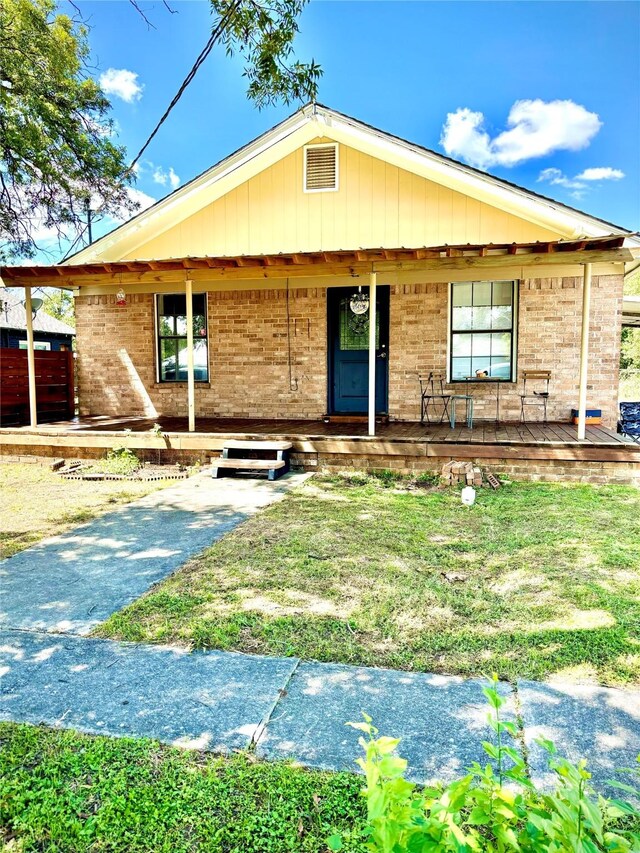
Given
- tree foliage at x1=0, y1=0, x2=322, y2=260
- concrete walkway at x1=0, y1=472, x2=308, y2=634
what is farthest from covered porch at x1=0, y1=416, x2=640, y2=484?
tree foliage at x1=0, y1=0, x2=322, y2=260

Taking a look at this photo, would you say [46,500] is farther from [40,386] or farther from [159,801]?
[159,801]

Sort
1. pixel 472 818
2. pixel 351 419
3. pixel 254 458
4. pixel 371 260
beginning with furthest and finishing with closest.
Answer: pixel 351 419 < pixel 254 458 < pixel 371 260 < pixel 472 818

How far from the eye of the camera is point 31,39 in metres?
8.88

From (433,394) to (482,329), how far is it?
133 centimetres

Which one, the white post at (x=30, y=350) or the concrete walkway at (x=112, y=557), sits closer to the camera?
the concrete walkway at (x=112, y=557)

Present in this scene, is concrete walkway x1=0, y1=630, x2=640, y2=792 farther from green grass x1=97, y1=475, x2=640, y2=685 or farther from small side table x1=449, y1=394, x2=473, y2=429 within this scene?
small side table x1=449, y1=394, x2=473, y2=429

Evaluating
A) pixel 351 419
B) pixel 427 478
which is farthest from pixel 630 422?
pixel 351 419

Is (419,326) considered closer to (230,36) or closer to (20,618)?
(230,36)

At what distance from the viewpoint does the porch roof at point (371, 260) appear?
681cm

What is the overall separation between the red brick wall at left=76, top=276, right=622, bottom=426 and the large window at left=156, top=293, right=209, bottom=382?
157 millimetres

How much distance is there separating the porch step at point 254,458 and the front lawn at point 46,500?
2.71ft

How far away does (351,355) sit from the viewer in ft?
32.5

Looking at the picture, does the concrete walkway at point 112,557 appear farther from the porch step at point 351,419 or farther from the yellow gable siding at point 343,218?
the yellow gable siding at point 343,218

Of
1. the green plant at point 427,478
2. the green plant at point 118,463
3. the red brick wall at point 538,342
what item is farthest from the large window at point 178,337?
the green plant at point 427,478
